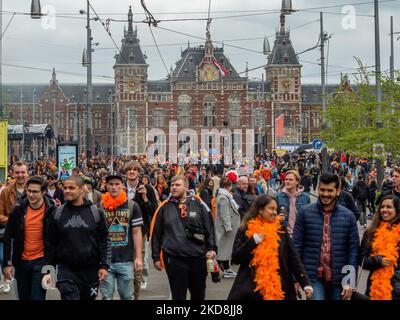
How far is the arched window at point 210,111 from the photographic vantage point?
9212cm

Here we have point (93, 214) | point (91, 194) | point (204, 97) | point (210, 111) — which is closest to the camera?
point (93, 214)

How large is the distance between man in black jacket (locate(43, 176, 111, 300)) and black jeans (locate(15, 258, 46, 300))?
16.4 inches

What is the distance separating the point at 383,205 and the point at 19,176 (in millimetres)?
3972

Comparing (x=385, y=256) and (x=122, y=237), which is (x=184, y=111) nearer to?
(x=122, y=237)

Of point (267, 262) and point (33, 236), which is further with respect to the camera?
point (33, 236)

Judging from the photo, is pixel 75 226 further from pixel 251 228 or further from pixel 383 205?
pixel 383 205

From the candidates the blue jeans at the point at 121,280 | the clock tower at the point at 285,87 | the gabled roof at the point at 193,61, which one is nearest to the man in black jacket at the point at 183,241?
the blue jeans at the point at 121,280

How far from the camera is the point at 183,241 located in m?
7.00

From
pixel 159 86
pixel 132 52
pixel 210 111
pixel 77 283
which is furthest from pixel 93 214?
pixel 159 86

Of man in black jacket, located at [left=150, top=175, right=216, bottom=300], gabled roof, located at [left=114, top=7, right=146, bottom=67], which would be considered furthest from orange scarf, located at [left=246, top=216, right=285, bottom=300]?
gabled roof, located at [left=114, top=7, right=146, bottom=67]

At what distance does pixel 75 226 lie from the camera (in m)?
6.40

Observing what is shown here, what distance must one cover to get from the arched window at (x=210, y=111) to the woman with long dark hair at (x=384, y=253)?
85843 millimetres

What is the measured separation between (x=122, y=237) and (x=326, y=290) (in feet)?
6.17
